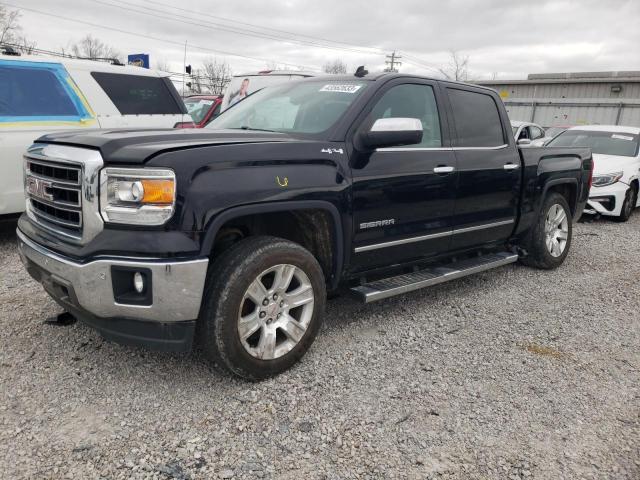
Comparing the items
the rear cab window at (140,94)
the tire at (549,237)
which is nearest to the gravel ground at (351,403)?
the tire at (549,237)

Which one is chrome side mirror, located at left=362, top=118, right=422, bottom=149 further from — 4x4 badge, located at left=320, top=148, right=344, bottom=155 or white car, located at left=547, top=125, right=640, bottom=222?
white car, located at left=547, top=125, right=640, bottom=222

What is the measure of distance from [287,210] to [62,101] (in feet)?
13.5

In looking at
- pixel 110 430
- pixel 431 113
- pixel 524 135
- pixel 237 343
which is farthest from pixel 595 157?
pixel 110 430

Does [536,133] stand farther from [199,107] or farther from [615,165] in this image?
[199,107]

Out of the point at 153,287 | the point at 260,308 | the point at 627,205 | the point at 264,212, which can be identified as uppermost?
the point at 264,212

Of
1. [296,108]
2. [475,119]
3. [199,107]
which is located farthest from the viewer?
[199,107]

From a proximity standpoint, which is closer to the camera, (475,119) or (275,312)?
(275,312)

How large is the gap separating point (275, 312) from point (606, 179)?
7868 mm

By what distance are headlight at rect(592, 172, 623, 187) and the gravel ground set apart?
5.32 metres

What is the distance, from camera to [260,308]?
3.03m

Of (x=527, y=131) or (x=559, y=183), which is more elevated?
(x=527, y=131)

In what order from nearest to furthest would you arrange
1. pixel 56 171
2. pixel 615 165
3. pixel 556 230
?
1. pixel 56 171
2. pixel 556 230
3. pixel 615 165

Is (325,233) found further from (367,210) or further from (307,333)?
(307,333)

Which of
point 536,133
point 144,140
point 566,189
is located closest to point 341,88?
point 144,140
